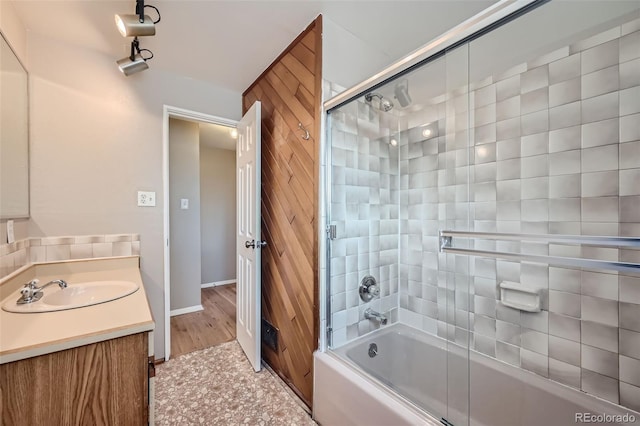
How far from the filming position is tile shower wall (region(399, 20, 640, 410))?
45.5 inches

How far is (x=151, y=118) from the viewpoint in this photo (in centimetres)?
202

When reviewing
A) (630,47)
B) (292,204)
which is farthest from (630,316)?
(292,204)

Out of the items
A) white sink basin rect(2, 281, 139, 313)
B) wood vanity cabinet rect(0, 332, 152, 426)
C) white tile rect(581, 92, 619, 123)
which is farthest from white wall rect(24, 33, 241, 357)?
white tile rect(581, 92, 619, 123)

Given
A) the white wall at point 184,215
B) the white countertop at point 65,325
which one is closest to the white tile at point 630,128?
the white countertop at point 65,325

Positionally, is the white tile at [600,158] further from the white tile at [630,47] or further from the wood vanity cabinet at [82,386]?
the wood vanity cabinet at [82,386]

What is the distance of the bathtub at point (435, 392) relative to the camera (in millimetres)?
1153

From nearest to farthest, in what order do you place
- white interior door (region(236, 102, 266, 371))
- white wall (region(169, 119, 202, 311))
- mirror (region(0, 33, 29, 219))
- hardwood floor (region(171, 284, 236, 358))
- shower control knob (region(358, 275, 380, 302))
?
mirror (region(0, 33, 29, 219)) → shower control knob (region(358, 275, 380, 302)) → white interior door (region(236, 102, 266, 371)) → hardwood floor (region(171, 284, 236, 358)) → white wall (region(169, 119, 202, 311))

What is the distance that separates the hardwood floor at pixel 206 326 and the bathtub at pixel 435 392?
1.34 metres

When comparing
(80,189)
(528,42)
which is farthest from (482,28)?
(80,189)

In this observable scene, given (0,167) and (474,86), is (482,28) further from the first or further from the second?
(0,167)

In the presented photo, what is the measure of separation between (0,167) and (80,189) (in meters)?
0.54

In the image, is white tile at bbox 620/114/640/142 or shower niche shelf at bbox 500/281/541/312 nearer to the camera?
white tile at bbox 620/114/640/142

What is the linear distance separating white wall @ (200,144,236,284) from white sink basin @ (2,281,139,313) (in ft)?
8.87

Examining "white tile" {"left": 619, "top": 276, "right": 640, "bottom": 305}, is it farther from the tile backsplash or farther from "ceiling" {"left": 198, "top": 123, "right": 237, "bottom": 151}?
"ceiling" {"left": 198, "top": 123, "right": 237, "bottom": 151}
